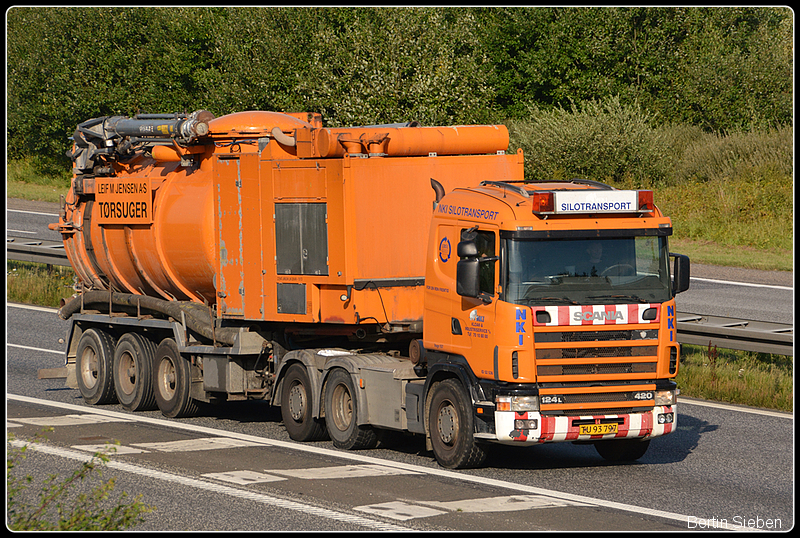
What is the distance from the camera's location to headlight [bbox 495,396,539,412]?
34.2 feet

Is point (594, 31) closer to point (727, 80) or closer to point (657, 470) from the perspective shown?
point (727, 80)

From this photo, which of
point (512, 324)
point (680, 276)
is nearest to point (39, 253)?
point (512, 324)

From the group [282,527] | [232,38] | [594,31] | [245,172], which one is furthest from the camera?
[594,31]

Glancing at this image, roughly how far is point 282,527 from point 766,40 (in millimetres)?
38418

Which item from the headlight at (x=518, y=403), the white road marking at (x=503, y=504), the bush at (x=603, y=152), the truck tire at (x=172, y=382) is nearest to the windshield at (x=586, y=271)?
the headlight at (x=518, y=403)

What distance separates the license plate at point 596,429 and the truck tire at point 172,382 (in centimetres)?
641

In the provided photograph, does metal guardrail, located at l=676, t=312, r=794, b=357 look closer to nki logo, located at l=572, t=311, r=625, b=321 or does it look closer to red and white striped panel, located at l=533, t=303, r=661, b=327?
red and white striped panel, located at l=533, t=303, r=661, b=327

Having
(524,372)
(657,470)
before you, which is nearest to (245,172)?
(524,372)

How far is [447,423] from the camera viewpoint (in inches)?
444

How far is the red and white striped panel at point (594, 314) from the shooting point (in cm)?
1043

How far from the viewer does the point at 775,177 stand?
31359 mm

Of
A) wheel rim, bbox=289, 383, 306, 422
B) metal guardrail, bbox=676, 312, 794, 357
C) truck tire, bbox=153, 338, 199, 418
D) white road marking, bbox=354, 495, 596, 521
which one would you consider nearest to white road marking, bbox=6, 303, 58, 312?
truck tire, bbox=153, 338, 199, 418
